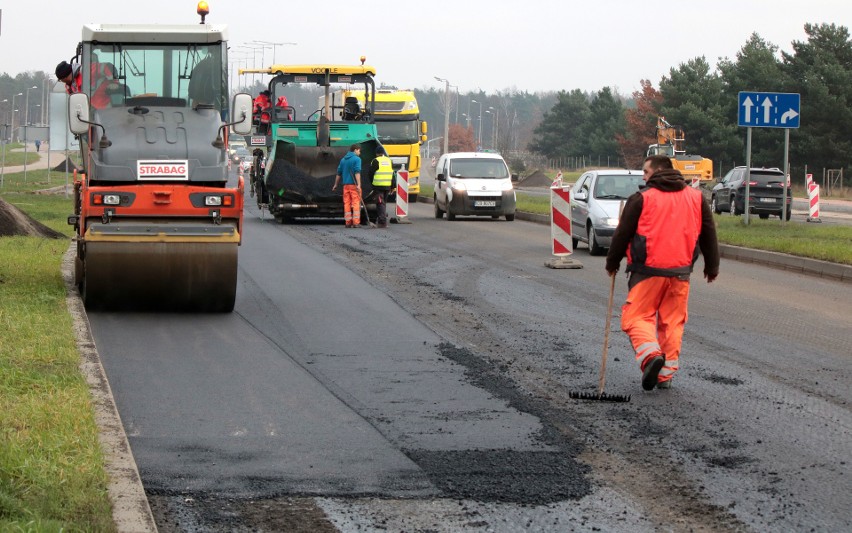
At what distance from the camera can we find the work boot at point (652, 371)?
852 centimetres

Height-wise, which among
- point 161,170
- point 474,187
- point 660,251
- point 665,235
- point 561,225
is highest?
point 161,170

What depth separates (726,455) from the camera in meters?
6.79

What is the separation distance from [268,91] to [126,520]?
26.5 metres

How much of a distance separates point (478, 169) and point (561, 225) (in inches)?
544

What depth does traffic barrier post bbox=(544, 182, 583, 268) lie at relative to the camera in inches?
730

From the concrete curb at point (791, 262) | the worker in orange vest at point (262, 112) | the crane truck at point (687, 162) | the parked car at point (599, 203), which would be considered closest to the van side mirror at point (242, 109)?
the parked car at point (599, 203)

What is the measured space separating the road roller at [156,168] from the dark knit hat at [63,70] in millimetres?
87

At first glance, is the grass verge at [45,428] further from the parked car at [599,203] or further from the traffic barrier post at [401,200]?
the traffic barrier post at [401,200]

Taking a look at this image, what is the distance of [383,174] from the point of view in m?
27.8

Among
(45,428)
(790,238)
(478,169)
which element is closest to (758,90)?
(478,169)

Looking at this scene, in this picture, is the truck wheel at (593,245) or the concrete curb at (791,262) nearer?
the concrete curb at (791,262)

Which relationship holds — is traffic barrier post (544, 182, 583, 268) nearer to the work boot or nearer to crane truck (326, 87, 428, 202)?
the work boot

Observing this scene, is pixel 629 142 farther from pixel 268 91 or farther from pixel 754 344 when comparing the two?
pixel 754 344

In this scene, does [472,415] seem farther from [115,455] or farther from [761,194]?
[761,194]
